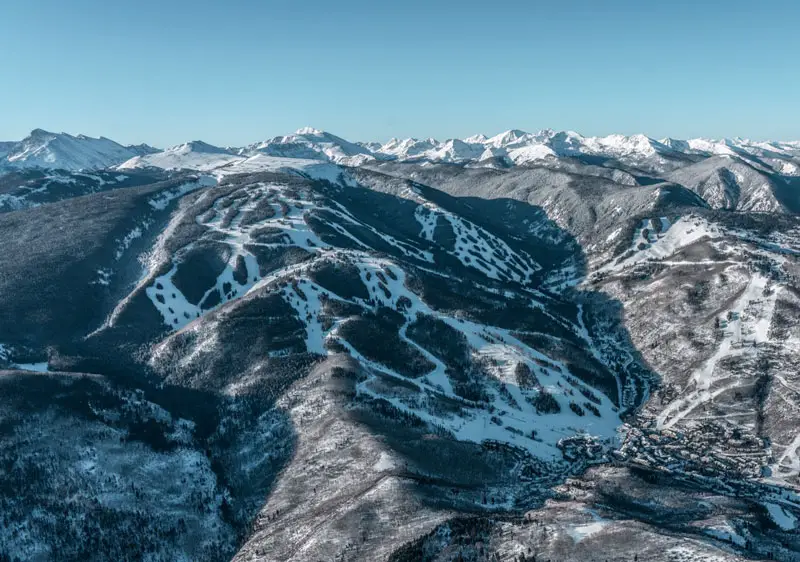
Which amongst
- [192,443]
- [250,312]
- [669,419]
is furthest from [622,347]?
[192,443]

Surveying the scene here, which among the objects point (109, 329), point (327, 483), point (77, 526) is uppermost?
point (109, 329)

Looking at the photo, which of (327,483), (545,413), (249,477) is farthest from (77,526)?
(545,413)

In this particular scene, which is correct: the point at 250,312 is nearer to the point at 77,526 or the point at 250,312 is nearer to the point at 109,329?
the point at 109,329

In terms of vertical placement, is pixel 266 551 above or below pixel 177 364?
below

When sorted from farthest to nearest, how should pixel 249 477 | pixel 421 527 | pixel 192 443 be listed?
1. pixel 192 443
2. pixel 249 477
3. pixel 421 527

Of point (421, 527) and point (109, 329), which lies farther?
point (109, 329)

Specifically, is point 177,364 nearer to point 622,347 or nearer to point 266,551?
point 266,551

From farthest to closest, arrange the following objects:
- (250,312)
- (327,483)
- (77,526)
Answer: (250,312) → (327,483) → (77,526)

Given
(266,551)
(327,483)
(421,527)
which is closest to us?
(421,527)

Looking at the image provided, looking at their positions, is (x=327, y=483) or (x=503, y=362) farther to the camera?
(x=503, y=362)
